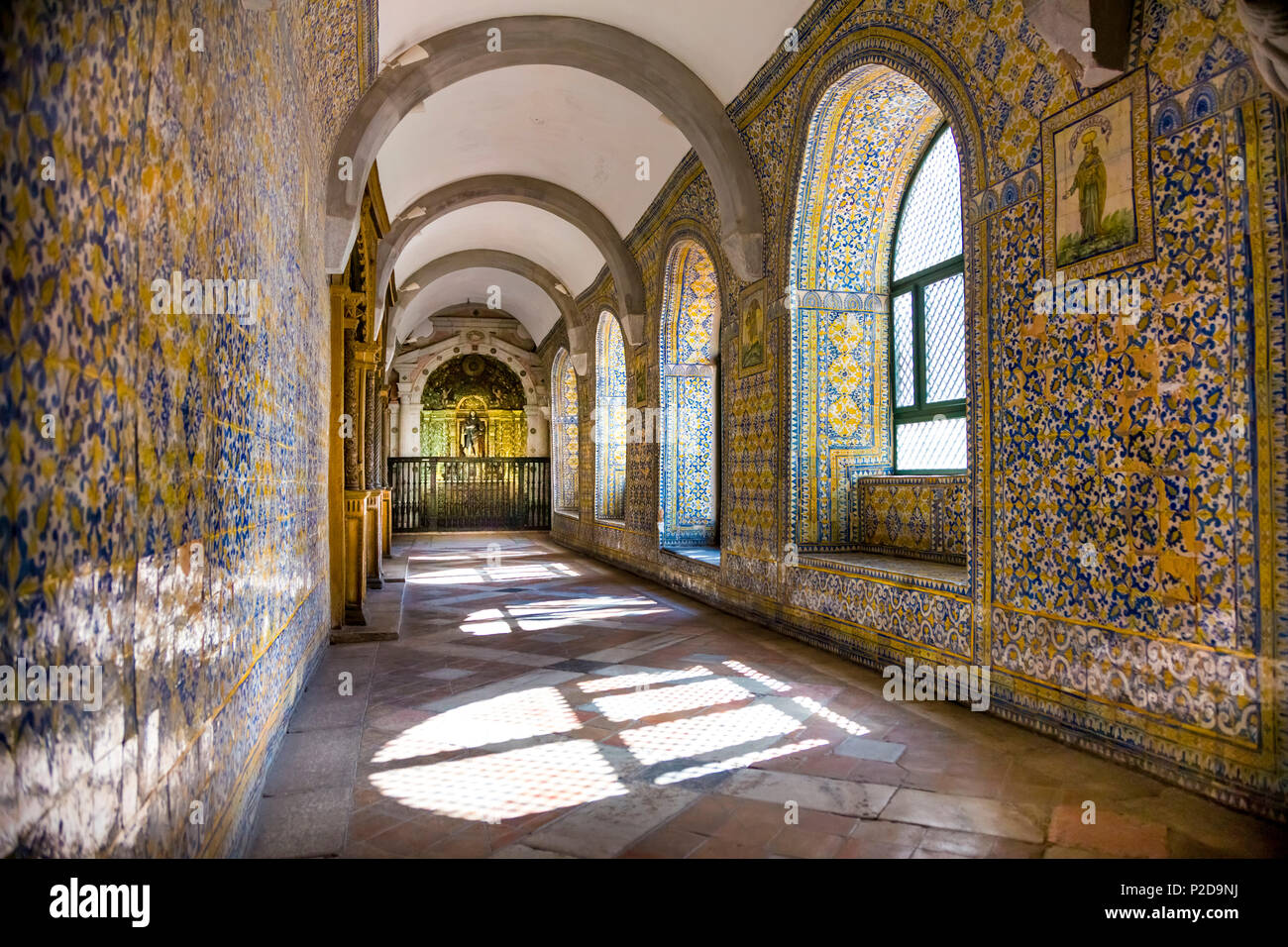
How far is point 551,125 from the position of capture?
9297 mm

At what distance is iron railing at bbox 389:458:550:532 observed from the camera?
2016cm

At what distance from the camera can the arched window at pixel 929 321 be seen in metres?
5.84

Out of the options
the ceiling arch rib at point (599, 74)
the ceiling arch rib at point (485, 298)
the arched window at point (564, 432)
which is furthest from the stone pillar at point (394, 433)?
the ceiling arch rib at point (599, 74)

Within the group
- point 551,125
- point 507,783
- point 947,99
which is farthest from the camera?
point 551,125

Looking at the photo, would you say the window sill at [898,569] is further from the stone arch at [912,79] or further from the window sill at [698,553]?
the window sill at [698,553]

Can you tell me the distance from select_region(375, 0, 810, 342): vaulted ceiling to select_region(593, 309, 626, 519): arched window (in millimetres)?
1185

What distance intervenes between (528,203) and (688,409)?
13.1 feet

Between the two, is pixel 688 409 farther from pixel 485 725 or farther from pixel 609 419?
Result: pixel 485 725

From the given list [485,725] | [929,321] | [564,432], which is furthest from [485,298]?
[485,725]

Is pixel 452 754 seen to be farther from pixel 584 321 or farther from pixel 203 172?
pixel 584 321

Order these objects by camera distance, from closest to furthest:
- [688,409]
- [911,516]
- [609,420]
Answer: [911,516] → [688,409] → [609,420]

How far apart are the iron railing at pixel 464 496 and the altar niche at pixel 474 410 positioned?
1.35 meters

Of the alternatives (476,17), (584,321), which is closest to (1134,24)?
(476,17)

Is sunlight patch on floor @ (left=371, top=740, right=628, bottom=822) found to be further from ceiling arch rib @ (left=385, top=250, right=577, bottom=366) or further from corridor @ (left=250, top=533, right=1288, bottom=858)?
ceiling arch rib @ (left=385, top=250, right=577, bottom=366)
